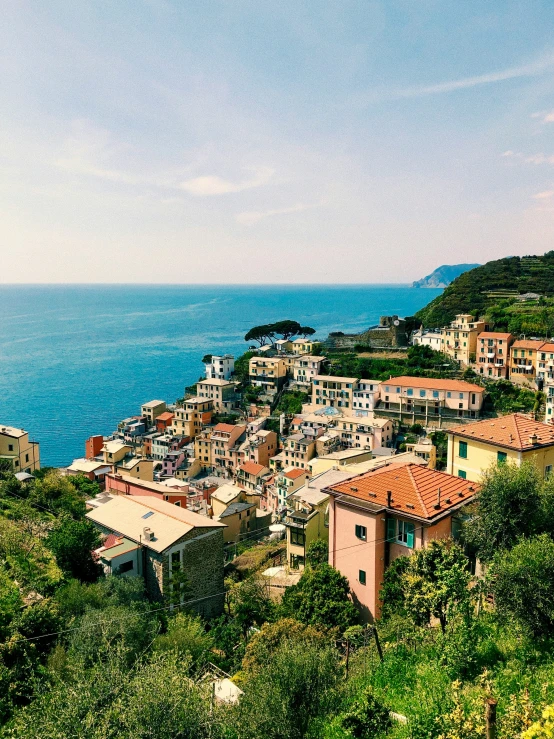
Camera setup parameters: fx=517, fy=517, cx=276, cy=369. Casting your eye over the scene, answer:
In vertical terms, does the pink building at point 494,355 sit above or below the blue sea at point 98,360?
above

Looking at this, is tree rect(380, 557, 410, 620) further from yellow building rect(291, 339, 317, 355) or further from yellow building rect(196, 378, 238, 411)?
yellow building rect(291, 339, 317, 355)

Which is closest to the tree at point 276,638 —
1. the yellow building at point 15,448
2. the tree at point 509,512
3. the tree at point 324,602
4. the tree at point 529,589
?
the tree at point 324,602

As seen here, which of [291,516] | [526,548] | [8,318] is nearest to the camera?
[526,548]

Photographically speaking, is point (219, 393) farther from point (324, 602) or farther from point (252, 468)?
point (324, 602)

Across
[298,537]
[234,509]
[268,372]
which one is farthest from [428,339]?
[298,537]

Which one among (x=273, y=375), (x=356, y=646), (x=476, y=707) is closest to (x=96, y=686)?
(x=476, y=707)

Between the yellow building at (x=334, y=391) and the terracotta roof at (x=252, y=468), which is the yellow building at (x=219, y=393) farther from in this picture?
the terracotta roof at (x=252, y=468)

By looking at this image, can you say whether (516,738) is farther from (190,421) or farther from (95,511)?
(190,421)
